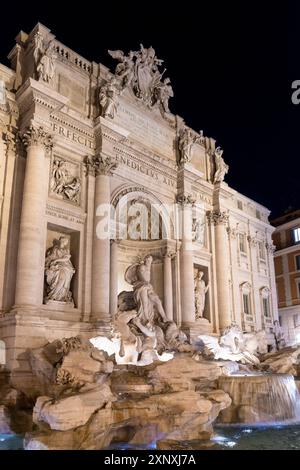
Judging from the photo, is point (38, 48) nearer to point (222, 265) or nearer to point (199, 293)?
point (199, 293)

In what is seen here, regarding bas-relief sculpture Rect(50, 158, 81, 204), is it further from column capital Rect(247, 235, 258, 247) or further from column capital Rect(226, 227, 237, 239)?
column capital Rect(247, 235, 258, 247)

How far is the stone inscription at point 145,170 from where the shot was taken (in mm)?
17891

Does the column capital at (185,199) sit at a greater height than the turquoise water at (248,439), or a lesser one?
greater

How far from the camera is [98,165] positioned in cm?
1638

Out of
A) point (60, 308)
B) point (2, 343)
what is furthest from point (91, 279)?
point (2, 343)

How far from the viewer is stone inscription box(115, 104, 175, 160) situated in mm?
18703

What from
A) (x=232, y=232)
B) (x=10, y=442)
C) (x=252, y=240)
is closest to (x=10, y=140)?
(x=10, y=442)

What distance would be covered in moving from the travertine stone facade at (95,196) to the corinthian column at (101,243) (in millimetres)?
40

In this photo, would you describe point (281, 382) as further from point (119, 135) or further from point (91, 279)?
point (119, 135)

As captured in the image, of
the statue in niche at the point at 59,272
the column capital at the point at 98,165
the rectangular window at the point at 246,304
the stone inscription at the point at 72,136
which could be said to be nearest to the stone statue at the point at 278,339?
the rectangular window at the point at 246,304

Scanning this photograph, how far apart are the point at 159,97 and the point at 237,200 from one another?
8350 mm

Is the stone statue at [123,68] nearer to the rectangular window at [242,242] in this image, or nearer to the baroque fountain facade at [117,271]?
the baroque fountain facade at [117,271]

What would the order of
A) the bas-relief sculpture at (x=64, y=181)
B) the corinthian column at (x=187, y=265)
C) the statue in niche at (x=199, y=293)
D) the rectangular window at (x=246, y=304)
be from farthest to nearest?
the rectangular window at (x=246, y=304) → the statue in niche at (x=199, y=293) → the corinthian column at (x=187, y=265) → the bas-relief sculpture at (x=64, y=181)

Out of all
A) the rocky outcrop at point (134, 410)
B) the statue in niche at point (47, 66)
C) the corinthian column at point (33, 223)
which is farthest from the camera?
the statue in niche at point (47, 66)
